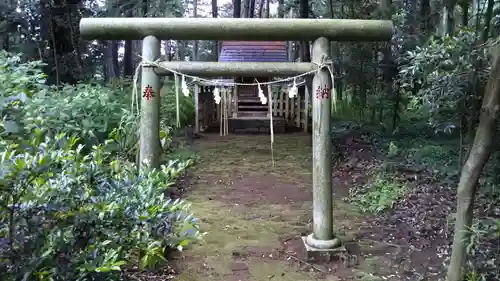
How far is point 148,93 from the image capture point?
437 centimetres

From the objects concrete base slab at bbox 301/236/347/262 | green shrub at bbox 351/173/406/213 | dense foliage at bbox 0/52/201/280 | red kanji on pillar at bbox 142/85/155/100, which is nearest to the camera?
dense foliage at bbox 0/52/201/280

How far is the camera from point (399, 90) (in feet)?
28.6

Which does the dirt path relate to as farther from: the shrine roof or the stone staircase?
the shrine roof

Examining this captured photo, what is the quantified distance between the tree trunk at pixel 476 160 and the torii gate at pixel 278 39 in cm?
131

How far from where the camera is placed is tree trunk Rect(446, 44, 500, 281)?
2.88m

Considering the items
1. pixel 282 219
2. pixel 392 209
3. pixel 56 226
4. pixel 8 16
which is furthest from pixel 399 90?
pixel 8 16

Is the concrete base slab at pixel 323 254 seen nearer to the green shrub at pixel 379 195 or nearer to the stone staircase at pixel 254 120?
the green shrub at pixel 379 195

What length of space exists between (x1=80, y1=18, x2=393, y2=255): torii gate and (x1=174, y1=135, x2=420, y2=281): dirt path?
35 centimetres

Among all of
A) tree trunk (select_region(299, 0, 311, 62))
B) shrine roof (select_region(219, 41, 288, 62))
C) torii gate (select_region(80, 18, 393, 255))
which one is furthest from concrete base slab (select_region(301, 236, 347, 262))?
shrine roof (select_region(219, 41, 288, 62))

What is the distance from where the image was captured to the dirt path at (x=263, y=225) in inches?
160

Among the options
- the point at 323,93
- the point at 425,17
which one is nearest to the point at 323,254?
the point at 323,93

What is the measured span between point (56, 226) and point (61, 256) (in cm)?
16

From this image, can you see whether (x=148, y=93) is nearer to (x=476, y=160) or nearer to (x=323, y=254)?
(x=323, y=254)

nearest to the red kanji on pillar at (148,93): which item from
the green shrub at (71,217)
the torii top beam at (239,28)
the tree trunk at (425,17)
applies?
the torii top beam at (239,28)
